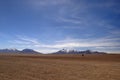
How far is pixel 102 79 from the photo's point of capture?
18.1 m

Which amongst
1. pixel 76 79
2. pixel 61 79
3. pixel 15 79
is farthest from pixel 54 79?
pixel 15 79

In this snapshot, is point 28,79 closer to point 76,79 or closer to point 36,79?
point 36,79

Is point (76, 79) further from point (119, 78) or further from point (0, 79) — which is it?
point (0, 79)

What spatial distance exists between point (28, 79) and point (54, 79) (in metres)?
2.48

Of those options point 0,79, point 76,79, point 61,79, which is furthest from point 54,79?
point 0,79

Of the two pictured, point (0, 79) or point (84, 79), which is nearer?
point (0, 79)

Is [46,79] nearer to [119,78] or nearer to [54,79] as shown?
[54,79]

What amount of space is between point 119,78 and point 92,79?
2.88 m

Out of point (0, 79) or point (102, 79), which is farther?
point (102, 79)

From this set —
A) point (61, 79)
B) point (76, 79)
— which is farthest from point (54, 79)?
point (76, 79)

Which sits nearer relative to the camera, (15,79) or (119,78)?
(15,79)

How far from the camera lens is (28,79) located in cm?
1730

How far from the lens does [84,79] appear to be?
18.0m

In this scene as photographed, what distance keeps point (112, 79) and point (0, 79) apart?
10.8 metres
